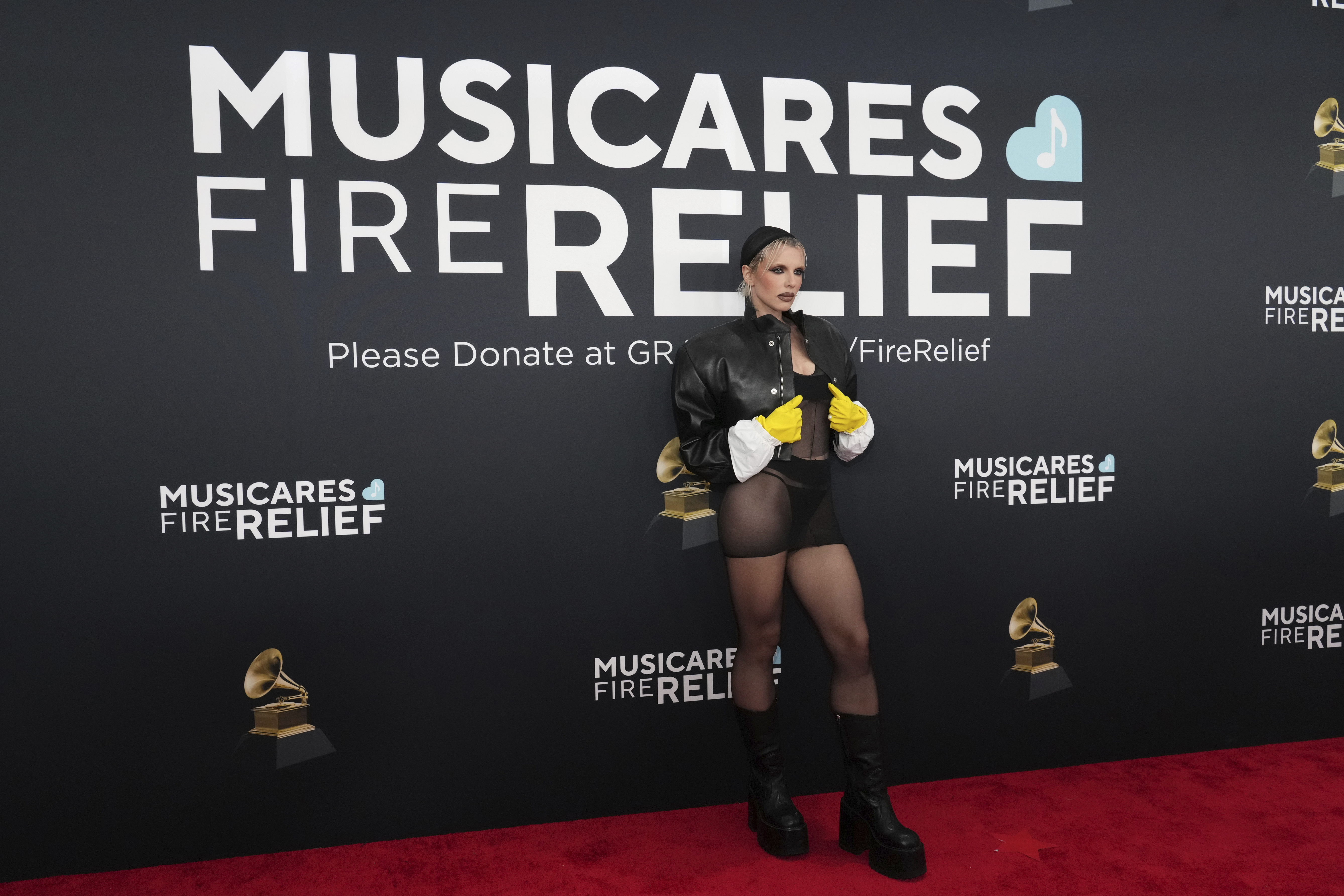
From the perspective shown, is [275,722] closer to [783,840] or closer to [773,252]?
[783,840]

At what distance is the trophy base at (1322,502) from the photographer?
325cm

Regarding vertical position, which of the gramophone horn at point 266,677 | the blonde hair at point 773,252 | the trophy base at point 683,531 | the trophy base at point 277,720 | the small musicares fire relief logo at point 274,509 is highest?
the blonde hair at point 773,252

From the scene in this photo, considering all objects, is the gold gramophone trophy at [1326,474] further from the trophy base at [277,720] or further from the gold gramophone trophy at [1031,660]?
the trophy base at [277,720]

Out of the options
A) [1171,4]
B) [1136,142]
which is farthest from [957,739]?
[1171,4]

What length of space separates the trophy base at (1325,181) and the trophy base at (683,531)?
93.8 inches

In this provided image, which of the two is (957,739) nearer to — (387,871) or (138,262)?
(387,871)

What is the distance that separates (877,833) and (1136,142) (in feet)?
7.66

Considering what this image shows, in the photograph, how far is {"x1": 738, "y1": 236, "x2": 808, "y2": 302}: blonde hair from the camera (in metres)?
2.50

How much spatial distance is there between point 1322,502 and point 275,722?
3550 mm

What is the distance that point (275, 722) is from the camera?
8.46 ft

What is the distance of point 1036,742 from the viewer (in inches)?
122

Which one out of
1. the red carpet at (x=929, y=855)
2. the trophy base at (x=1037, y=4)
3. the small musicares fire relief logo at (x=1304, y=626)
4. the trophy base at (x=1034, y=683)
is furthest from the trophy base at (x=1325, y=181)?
the red carpet at (x=929, y=855)

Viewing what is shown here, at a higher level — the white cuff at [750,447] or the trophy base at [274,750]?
the white cuff at [750,447]

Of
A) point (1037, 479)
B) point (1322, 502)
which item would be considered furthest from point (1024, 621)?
point (1322, 502)
